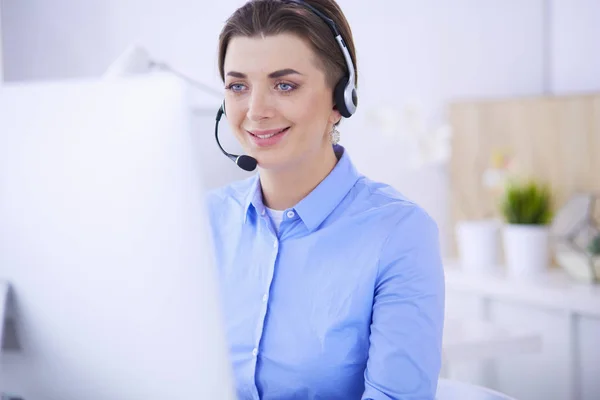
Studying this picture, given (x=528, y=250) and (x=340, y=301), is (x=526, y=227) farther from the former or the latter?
(x=340, y=301)

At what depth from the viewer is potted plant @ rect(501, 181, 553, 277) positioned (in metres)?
2.54

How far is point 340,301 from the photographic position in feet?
3.71

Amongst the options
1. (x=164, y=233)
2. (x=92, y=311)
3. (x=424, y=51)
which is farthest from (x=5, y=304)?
(x=424, y=51)

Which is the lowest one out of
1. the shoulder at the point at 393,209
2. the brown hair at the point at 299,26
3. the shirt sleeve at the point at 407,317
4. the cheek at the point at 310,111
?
the shirt sleeve at the point at 407,317

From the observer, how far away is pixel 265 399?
1169 millimetres

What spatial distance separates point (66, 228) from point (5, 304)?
12 centimetres

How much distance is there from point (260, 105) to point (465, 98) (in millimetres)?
1946

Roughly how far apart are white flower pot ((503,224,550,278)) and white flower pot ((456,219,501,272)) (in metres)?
0.10

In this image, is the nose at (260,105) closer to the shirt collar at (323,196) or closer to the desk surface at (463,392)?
the shirt collar at (323,196)

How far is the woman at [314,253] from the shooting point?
1.08m

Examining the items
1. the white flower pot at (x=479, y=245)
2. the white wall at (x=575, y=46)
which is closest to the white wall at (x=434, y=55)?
the white wall at (x=575, y=46)

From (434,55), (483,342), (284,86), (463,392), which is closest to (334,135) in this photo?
(284,86)

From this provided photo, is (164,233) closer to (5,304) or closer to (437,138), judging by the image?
(5,304)

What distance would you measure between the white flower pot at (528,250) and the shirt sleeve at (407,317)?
4.88 feet
